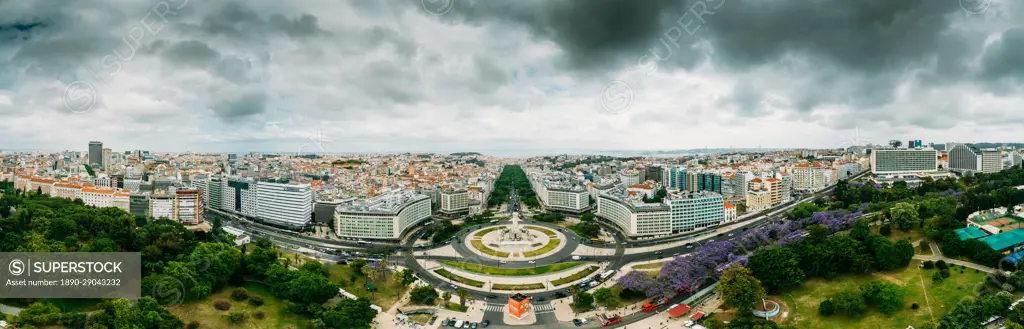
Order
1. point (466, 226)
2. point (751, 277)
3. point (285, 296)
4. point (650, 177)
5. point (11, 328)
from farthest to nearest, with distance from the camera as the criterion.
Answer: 1. point (650, 177)
2. point (466, 226)
3. point (285, 296)
4. point (751, 277)
5. point (11, 328)

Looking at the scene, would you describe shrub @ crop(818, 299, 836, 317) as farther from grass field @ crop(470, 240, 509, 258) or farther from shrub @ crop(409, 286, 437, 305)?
grass field @ crop(470, 240, 509, 258)

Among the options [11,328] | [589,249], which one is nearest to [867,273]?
[589,249]

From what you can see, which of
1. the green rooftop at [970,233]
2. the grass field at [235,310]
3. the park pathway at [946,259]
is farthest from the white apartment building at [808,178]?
the grass field at [235,310]

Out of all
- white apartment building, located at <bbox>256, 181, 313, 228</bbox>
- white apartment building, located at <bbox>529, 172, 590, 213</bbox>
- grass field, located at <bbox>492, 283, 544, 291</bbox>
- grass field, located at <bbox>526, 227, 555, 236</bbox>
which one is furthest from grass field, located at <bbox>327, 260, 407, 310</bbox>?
white apartment building, located at <bbox>529, 172, 590, 213</bbox>

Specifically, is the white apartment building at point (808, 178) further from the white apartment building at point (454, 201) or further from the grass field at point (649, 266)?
the white apartment building at point (454, 201)

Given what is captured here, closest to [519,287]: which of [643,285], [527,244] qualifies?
[643,285]

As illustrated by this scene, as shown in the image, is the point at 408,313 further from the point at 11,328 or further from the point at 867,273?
the point at 867,273
